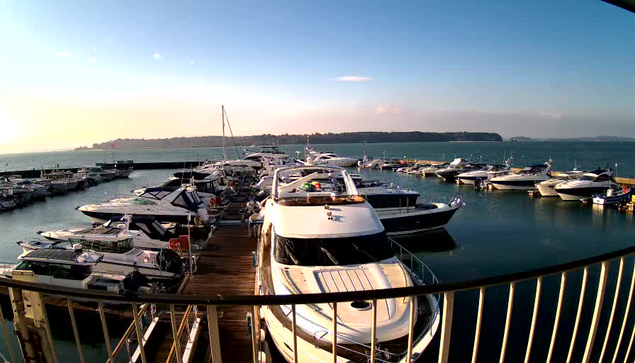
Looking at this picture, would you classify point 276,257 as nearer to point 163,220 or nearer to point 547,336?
point 547,336

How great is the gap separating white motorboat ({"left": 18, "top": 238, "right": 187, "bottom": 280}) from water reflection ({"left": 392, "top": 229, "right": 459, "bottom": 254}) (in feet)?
40.6

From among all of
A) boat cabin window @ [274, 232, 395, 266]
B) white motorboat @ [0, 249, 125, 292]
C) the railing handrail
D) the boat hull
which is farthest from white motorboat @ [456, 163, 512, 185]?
the railing handrail

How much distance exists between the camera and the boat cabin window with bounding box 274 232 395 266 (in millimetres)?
7520

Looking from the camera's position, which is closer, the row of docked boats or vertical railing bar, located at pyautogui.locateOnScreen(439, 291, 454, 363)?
vertical railing bar, located at pyautogui.locateOnScreen(439, 291, 454, 363)

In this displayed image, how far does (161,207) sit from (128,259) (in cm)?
846

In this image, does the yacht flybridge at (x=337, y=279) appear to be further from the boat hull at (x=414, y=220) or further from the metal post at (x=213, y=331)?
the boat hull at (x=414, y=220)

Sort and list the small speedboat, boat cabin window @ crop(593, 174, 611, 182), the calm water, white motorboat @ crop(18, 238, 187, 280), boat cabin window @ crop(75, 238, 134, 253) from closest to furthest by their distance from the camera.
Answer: the calm water, white motorboat @ crop(18, 238, 187, 280), boat cabin window @ crop(75, 238, 134, 253), the small speedboat, boat cabin window @ crop(593, 174, 611, 182)

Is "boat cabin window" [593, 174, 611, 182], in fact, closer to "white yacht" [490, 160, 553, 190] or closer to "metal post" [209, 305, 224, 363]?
"white yacht" [490, 160, 553, 190]

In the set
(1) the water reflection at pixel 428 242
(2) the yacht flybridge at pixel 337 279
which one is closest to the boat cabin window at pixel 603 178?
(1) the water reflection at pixel 428 242

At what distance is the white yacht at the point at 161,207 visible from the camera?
21.0 meters

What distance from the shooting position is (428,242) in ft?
67.7

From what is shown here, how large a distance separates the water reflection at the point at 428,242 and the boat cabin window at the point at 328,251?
12.4 meters

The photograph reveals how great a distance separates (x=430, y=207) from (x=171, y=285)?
1565 cm

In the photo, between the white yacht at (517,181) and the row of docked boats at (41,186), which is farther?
the white yacht at (517,181)
